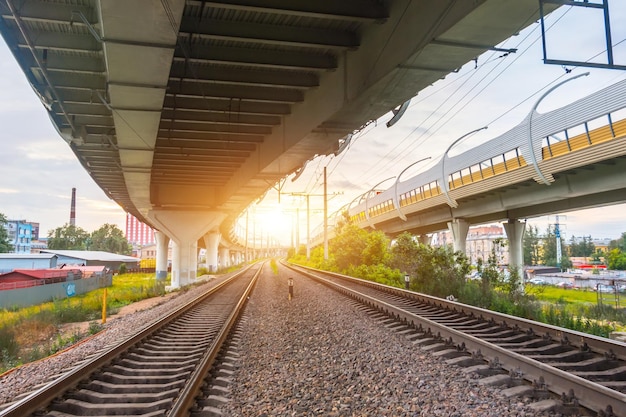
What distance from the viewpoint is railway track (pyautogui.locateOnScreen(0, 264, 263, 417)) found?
15.3 ft

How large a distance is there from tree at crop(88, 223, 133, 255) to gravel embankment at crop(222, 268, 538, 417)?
14436 centimetres

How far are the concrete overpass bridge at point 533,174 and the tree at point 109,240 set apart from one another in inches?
5094

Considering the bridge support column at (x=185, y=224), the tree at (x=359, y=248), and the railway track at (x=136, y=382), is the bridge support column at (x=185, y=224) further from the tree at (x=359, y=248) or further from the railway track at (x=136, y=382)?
the railway track at (x=136, y=382)

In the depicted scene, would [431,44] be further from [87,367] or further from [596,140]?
[596,140]

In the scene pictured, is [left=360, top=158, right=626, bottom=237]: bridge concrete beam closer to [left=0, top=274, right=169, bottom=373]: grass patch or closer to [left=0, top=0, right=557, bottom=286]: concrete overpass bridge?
[left=0, top=0, right=557, bottom=286]: concrete overpass bridge

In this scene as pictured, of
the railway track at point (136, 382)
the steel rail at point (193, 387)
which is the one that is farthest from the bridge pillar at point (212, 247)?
the steel rail at point (193, 387)

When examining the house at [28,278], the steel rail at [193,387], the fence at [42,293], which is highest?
the steel rail at [193,387]

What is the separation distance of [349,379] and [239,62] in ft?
23.2

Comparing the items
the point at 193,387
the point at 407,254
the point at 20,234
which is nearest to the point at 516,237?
the point at 407,254

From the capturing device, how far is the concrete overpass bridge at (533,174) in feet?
57.0

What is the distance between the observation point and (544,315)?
1052cm

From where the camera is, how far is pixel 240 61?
968 cm

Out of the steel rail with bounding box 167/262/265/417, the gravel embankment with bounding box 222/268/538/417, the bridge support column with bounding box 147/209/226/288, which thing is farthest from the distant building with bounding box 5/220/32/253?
the steel rail with bounding box 167/262/265/417

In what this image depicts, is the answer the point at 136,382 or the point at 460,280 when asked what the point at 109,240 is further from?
the point at 136,382
